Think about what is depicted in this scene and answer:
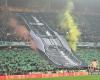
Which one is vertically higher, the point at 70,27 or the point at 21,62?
the point at 70,27

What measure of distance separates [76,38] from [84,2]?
9091 millimetres

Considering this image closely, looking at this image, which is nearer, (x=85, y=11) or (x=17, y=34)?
(x=17, y=34)

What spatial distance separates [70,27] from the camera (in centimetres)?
6278

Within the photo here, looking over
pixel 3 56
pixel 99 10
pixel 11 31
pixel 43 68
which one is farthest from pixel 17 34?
pixel 99 10

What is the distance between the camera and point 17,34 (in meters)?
57.6

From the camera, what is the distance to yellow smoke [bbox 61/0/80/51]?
6006 cm

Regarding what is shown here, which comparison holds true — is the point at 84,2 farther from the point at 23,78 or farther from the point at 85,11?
the point at 23,78

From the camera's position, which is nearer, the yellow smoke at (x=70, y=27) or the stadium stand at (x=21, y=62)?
the stadium stand at (x=21, y=62)

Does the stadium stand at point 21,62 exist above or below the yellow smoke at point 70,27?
below

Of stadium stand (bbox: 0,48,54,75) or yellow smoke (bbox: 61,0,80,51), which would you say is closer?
stadium stand (bbox: 0,48,54,75)

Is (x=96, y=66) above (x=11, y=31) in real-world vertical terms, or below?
below

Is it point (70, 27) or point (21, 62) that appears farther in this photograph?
point (70, 27)

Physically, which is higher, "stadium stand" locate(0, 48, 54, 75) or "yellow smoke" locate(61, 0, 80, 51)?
"yellow smoke" locate(61, 0, 80, 51)

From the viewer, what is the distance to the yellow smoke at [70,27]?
6006 cm
